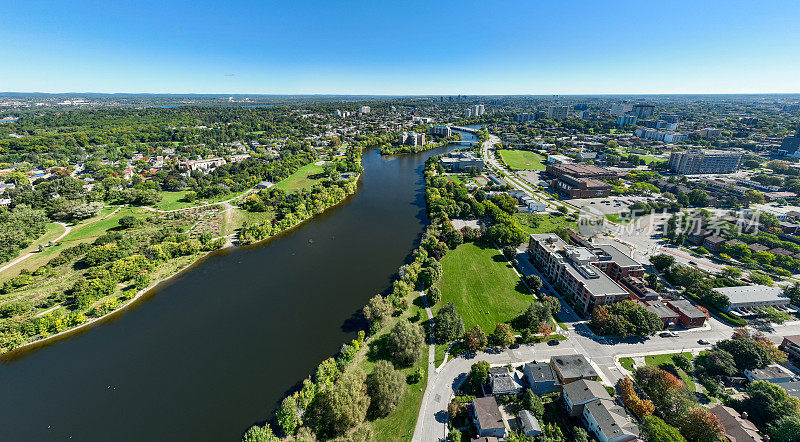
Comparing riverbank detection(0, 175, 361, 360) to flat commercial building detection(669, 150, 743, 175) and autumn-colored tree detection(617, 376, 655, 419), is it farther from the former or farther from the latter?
flat commercial building detection(669, 150, 743, 175)

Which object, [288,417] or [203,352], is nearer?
[288,417]

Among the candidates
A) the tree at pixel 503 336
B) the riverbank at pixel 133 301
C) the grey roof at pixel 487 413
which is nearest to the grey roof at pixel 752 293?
the tree at pixel 503 336

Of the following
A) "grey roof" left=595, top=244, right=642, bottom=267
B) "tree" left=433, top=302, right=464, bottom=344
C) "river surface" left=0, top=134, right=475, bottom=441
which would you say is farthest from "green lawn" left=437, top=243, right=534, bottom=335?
"grey roof" left=595, top=244, right=642, bottom=267

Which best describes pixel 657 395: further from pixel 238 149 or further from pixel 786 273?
pixel 238 149

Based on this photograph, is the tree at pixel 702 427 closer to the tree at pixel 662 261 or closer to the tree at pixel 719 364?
the tree at pixel 719 364

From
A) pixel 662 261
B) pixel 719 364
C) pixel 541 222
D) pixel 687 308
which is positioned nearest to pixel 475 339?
pixel 719 364

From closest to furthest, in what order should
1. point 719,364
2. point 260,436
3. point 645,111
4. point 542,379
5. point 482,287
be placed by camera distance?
point 260,436 < point 542,379 < point 719,364 < point 482,287 < point 645,111

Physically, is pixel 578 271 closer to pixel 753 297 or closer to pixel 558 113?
pixel 753 297
